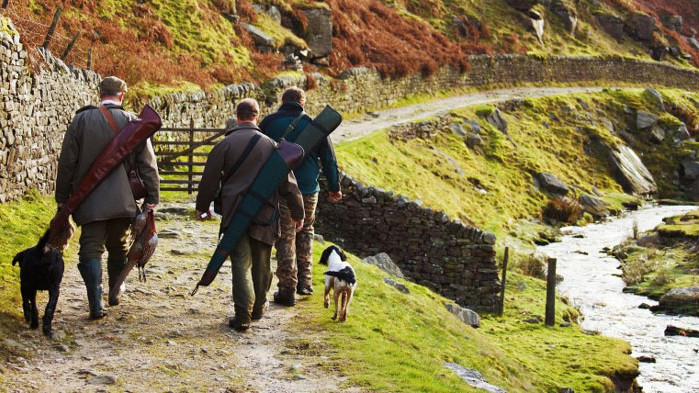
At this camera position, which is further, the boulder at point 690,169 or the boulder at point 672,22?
the boulder at point 672,22

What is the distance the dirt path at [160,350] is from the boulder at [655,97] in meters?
47.5

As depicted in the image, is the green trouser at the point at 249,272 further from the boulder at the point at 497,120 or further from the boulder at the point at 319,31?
the boulder at the point at 497,120

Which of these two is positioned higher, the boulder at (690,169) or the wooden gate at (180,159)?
the boulder at (690,169)

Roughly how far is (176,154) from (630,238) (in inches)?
713

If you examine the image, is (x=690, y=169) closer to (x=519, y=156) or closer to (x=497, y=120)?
(x=497, y=120)

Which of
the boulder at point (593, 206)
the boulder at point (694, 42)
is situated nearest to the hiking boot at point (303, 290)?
the boulder at point (593, 206)

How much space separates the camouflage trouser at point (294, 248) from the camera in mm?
9742

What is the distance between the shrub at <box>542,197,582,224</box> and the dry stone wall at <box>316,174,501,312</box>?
47.0 feet

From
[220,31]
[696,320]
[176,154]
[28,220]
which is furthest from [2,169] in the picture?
[220,31]

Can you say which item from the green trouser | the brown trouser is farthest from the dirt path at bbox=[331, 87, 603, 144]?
the brown trouser

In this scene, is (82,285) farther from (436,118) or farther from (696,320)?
(436,118)

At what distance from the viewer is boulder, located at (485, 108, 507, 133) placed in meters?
39.0

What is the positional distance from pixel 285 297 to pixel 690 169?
39.3m

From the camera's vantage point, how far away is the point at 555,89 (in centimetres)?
5097
